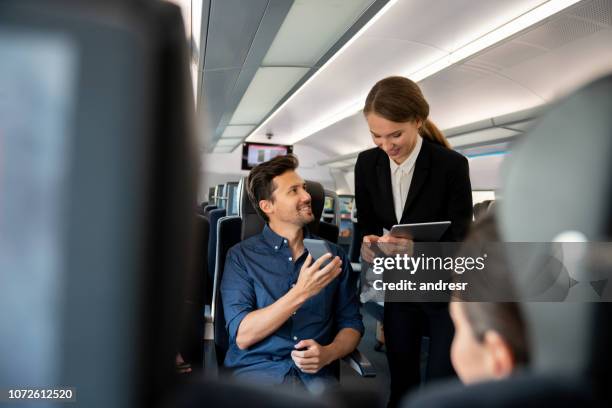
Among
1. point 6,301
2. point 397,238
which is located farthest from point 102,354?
point 397,238

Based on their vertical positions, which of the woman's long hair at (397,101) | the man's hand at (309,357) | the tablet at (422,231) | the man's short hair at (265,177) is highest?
the woman's long hair at (397,101)

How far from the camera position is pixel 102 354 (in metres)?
0.33

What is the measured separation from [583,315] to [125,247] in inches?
14.5

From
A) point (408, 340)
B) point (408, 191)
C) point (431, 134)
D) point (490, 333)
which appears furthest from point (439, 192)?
point (490, 333)

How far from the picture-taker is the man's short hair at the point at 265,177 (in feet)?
7.68

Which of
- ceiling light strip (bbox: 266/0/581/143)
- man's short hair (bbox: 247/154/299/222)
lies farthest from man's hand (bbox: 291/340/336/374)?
ceiling light strip (bbox: 266/0/581/143)

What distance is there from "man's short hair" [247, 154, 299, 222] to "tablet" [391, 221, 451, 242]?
0.77 meters

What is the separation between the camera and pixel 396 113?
75.5 inches

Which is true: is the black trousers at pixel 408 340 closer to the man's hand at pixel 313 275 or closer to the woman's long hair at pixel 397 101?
the man's hand at pixel 313 275

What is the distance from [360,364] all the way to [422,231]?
65 centimetres

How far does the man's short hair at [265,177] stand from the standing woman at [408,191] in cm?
38

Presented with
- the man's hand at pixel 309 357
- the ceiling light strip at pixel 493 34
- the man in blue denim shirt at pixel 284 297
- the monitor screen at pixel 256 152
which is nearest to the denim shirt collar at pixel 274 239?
the man in blue denim shirt at pixel 284 297

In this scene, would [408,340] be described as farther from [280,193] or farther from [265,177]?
[265,177]

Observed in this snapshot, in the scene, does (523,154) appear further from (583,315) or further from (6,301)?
(6,301)
